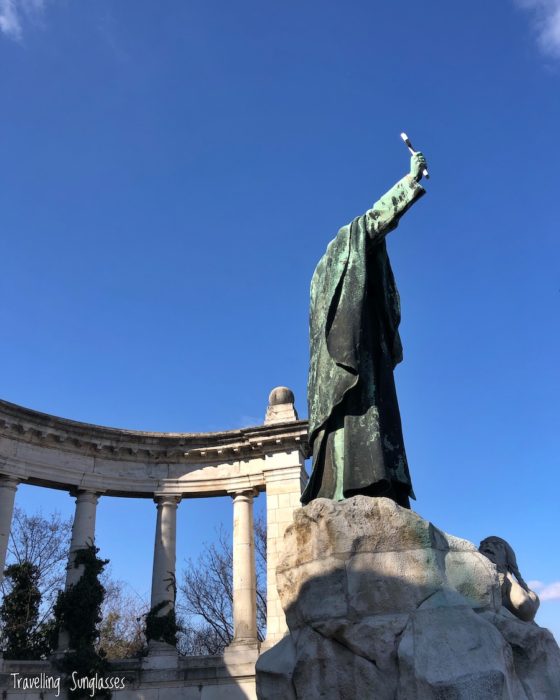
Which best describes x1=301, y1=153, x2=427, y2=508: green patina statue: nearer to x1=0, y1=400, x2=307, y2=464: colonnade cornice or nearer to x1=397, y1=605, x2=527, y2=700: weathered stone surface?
x1=397, y1=605, x2=527, y2=700: weathered stone surface

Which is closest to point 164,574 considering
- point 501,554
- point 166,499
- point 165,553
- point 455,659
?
point 165,553

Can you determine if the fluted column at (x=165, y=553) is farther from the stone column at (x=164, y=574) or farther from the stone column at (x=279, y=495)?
the stone column at (x=279, y=495)

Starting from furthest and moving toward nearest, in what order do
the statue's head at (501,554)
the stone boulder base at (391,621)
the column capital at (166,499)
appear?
the column capital at (166,499) → the statue's head at (501,554) → the stone boulder base at (391,621)

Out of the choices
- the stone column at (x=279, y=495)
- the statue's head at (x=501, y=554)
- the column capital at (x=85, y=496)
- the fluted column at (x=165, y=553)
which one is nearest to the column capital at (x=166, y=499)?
the fluted column at (x=165, y=553)

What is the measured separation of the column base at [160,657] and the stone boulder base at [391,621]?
72.1 feet

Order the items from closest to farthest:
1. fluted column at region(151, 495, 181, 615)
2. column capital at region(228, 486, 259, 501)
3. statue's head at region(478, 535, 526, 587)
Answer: statue's head at region(478, 535, 526, 587) → fluted column at region(151, 495, 181, 615) → column capital at region(228, 486, 259, 501)

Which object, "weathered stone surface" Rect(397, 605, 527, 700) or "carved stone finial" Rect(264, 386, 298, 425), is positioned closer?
"weathered stone surface" Rect(397, 605, 527, 700)

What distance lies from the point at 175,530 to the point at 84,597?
17.4ft

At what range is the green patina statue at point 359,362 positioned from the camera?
765 centimetres

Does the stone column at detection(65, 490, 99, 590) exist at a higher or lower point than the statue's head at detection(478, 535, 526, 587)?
higher

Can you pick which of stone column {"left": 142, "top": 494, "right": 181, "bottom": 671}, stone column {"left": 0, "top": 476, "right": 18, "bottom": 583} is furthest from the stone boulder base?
stone column {"left": 142, "top": 494, "right": 181, "bottom": 671}

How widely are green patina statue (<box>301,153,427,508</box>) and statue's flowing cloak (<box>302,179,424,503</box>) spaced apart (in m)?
0.01

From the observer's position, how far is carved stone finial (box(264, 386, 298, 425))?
3002 centimetres

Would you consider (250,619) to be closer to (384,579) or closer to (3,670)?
(3,670)
